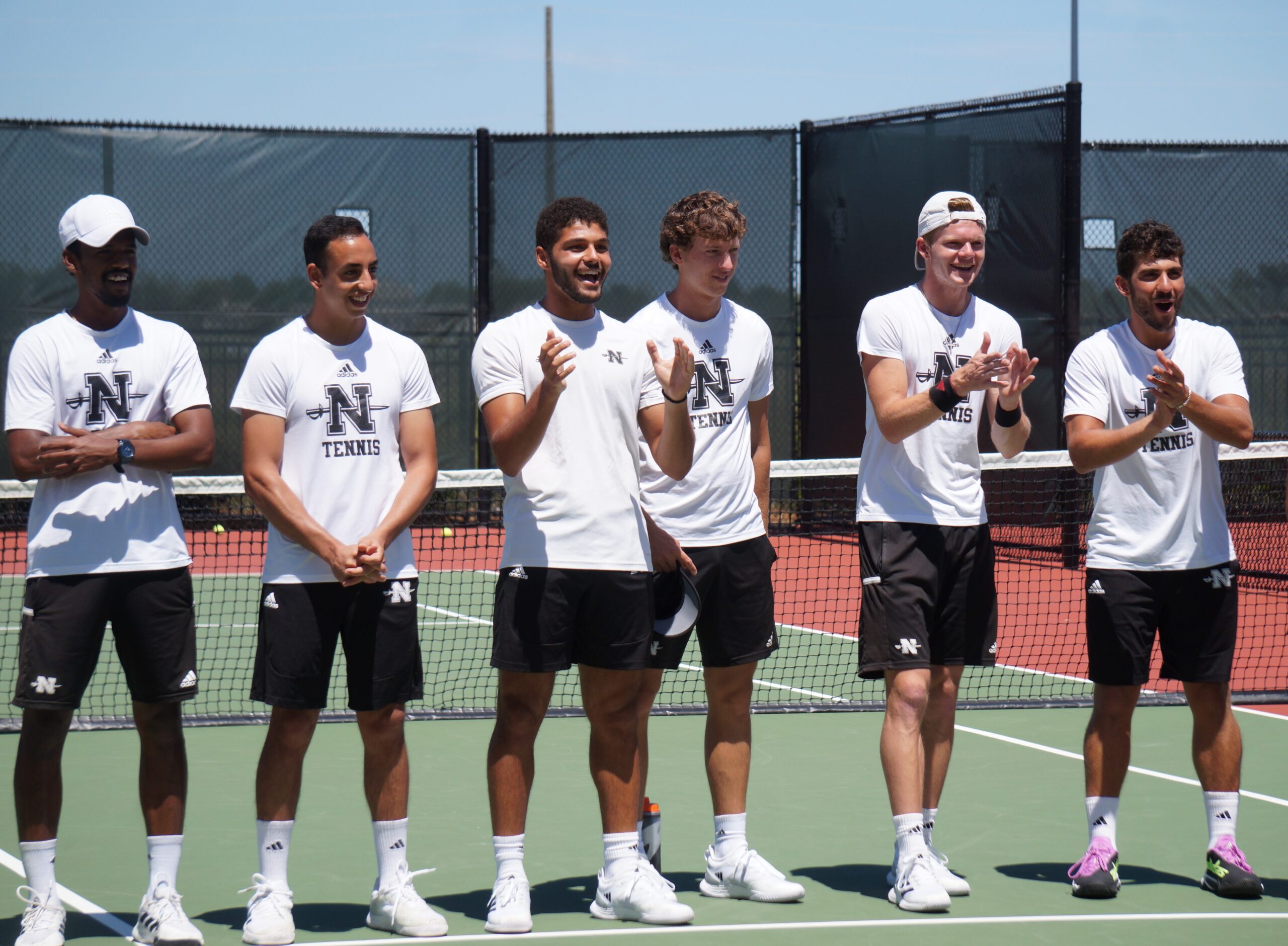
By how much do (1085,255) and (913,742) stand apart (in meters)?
9.56

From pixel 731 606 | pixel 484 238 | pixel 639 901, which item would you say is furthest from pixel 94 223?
pixel 484 238

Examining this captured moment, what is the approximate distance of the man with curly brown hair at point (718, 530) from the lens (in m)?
4.49

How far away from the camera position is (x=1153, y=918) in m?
4.30

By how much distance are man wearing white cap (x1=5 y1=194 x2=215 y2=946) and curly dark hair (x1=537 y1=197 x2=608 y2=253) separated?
3.49 ft

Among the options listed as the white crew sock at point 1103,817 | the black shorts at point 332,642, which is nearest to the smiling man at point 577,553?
the black shorts at point 332,642

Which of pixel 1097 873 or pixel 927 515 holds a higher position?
pixel 927 515

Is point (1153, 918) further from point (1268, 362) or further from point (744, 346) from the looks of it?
point (1268, 362)

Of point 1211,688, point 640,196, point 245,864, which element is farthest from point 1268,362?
point 245,864

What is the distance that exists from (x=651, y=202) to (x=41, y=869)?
11066 millimetres

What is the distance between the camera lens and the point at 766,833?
5285 mm

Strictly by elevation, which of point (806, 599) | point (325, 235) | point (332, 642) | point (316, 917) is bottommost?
point (316, 917)

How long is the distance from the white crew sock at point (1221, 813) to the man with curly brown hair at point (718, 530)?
128cm

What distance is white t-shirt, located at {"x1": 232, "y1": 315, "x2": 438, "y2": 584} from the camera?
406 centimetres

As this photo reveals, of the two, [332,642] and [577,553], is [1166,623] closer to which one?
[577,553]
